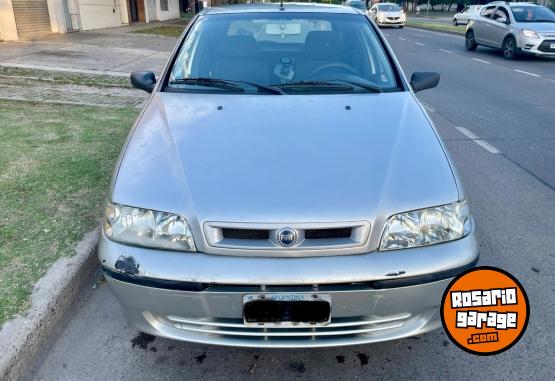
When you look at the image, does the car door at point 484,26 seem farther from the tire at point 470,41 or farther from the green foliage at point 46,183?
the green foliage at point 46,183

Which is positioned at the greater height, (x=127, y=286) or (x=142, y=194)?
(x=142, y=194)

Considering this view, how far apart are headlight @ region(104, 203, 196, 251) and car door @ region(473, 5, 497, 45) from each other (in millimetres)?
16223

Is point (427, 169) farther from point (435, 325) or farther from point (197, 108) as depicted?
point (197, 108)

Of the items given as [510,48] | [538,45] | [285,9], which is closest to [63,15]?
[510,48]

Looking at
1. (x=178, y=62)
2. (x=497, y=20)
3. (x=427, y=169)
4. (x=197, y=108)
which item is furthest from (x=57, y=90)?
(x=497, y=20)

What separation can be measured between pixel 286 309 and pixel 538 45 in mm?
14472

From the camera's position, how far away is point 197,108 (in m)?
2.90

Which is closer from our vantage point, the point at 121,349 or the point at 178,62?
the point at 121,349

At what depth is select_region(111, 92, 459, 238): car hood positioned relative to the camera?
2104 mm

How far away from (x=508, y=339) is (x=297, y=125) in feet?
5.10

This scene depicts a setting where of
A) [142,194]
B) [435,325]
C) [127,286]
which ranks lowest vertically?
[435,325]

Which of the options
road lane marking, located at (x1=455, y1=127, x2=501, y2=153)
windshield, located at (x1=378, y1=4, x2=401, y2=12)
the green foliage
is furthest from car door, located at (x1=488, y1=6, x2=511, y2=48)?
windshield, located at (x1=378, y1=4, x2=401, y2=12)

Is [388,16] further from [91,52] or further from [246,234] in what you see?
[246,234]

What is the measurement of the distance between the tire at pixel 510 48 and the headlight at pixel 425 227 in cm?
1416
